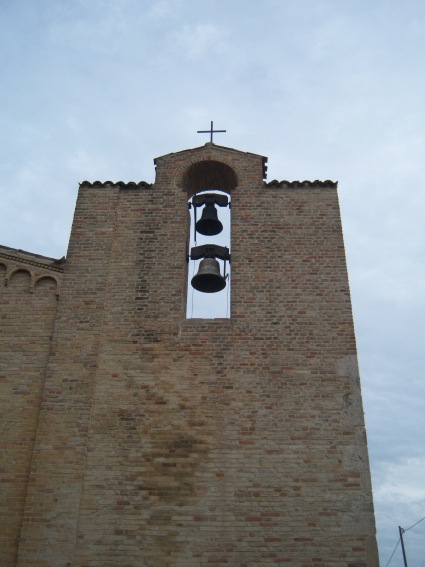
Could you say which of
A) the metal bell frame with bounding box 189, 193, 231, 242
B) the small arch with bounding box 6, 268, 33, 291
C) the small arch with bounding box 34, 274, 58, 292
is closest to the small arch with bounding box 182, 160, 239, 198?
the metal bell frame with bounding box 189, 193, 231, 242

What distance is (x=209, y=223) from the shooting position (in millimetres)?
10742

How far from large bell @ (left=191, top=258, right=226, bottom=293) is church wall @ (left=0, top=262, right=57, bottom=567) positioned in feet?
7.86

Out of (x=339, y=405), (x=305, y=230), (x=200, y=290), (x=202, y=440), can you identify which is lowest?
(x=202, y=440)

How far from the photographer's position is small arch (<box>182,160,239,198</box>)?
35.6 ft

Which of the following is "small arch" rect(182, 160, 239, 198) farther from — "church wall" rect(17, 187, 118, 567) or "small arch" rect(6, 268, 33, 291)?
"small arch" rect(6, 268, 33, 291)

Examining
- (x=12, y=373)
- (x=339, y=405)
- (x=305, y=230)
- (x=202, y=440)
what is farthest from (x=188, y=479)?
(x=305, y=230)

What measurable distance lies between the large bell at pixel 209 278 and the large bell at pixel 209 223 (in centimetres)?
101

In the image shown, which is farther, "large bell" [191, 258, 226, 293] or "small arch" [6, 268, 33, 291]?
"large bell" [191, 258, 226, 293]

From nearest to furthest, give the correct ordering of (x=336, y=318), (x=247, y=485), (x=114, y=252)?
1. (x=247, y=485)
2. (x=336, y=318)
3. (x=114, y=252)

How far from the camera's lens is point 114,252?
9.76 meters

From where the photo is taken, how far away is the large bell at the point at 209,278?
9.74 metres

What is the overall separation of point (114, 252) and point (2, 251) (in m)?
1.91

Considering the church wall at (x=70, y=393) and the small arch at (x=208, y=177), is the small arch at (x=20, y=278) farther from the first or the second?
the small arch at (x=208, y=177)

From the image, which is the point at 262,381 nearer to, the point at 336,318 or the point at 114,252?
the point at 336,318
